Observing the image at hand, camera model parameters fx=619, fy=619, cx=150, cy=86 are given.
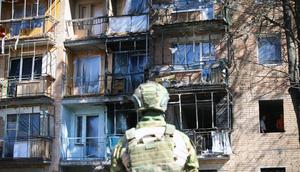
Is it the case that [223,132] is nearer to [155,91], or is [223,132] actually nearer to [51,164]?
[51,164]

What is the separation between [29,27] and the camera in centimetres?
2927

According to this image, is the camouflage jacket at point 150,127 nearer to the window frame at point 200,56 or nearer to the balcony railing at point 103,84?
the window frame at point 200,56

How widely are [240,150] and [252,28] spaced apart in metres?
4.88

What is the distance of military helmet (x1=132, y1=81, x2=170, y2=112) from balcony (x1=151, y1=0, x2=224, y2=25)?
21.4 metres

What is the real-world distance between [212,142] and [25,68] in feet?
32.5

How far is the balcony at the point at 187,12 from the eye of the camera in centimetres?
2614

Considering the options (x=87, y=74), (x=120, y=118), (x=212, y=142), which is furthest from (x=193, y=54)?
(x=87, y=74)

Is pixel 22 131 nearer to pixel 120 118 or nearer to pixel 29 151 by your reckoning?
pixel 29 151

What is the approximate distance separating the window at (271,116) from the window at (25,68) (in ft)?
33.9

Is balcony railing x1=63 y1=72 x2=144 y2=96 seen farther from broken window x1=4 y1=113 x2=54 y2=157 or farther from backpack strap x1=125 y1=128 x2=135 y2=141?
backpack strap x1=125 y1=128 x2=135 y2=141

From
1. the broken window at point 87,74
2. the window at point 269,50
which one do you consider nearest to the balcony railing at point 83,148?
the broken window at point 87,74

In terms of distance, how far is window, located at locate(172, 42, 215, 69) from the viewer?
85.3ft

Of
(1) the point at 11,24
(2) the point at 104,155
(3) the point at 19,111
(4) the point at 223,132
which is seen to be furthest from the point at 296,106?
(1) the point at 11,24

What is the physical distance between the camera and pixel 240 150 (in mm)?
24719
